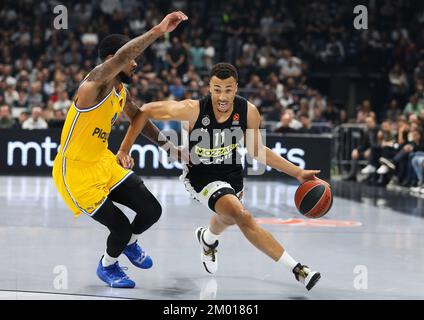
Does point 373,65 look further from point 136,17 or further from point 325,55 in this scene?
point 136,17

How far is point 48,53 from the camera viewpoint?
68.5 ft

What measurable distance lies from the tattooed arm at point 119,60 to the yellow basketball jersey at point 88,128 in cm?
8

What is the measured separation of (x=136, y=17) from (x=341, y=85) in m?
5.67

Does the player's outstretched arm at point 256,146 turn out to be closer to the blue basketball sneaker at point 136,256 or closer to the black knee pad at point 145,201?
the black knee pad at point 145,201

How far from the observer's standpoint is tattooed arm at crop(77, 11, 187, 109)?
6.05 m

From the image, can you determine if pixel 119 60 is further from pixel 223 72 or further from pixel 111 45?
pixel 223 72

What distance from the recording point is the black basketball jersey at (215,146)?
22.9ft

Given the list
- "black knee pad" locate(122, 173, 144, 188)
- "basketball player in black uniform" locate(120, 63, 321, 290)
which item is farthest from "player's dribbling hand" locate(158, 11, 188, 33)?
"black knee pad" locate(122, 173, 144, 188)

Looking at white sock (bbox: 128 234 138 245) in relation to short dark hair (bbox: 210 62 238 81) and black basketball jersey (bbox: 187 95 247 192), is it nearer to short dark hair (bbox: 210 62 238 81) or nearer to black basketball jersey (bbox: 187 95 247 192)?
black basketball jersey (bbox: 187 95 247 192)

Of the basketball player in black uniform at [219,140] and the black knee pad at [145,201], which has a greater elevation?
the basketball player in black uniform at [219,140]

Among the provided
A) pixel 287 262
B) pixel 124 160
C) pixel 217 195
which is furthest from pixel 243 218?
pixel 124 160

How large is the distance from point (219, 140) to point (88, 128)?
41.4 inches

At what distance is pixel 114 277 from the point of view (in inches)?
267

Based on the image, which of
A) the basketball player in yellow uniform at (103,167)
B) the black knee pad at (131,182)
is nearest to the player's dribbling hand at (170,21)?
the basketball player in yellow uniform at (103,167)
